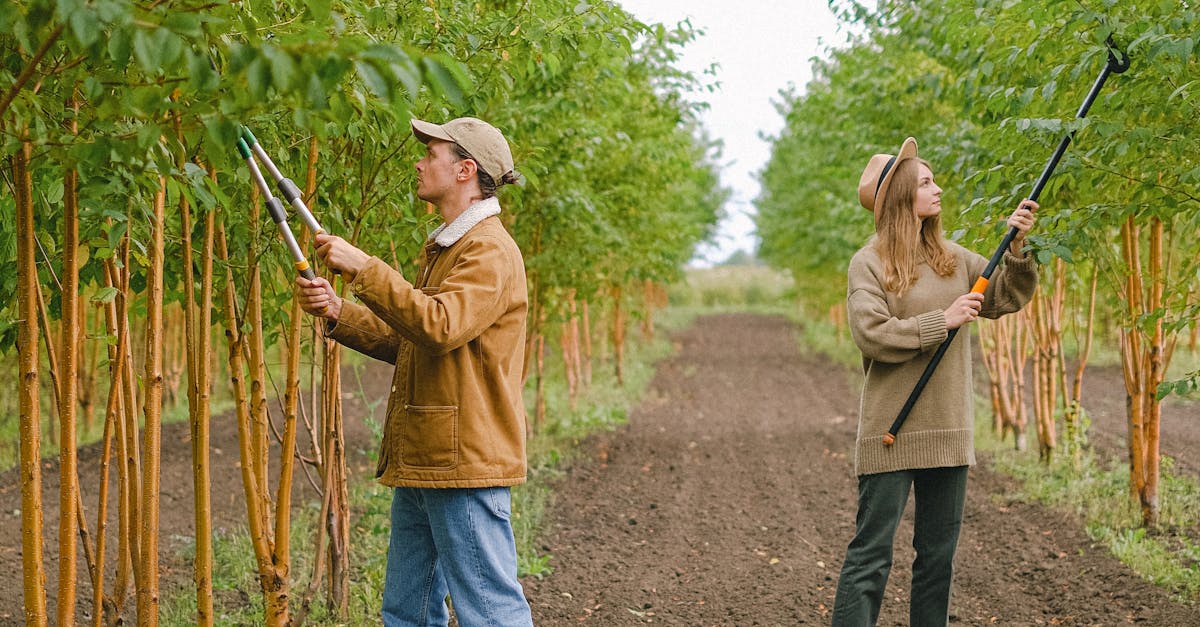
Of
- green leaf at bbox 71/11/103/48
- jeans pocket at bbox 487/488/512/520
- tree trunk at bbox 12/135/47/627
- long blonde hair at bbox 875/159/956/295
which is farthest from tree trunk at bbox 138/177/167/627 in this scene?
long blonde hair at bbox 875/159/956/295

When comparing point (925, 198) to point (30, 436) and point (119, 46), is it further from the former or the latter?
point (30, 436)

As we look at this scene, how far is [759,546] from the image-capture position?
21.5 feet

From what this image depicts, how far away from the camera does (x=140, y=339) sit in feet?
39.0

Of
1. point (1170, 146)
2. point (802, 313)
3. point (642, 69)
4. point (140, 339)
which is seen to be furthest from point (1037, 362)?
point (802, 313)

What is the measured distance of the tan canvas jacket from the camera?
2.85 metres

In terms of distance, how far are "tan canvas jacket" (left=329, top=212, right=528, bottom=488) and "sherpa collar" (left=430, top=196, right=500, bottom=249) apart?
16 mm

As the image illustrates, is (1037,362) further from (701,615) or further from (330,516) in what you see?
(330,516)

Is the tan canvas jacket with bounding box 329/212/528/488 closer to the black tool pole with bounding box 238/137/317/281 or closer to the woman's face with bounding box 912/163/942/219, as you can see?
the black tool pole with bounding box 238/137/317/281

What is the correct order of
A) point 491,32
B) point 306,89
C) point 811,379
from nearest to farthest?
point 306,89 < point 491,32 < point 811,379

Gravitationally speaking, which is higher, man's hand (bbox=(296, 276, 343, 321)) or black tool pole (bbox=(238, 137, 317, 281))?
black tool pole (bbox=(238, 137, 317, 281))

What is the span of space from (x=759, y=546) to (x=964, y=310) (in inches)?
132

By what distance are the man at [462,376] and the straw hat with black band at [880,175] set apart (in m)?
1.39

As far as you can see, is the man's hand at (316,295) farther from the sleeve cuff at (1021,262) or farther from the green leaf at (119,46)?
the sleeve cuff at (1021,262)

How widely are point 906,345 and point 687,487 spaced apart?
5170 mm
